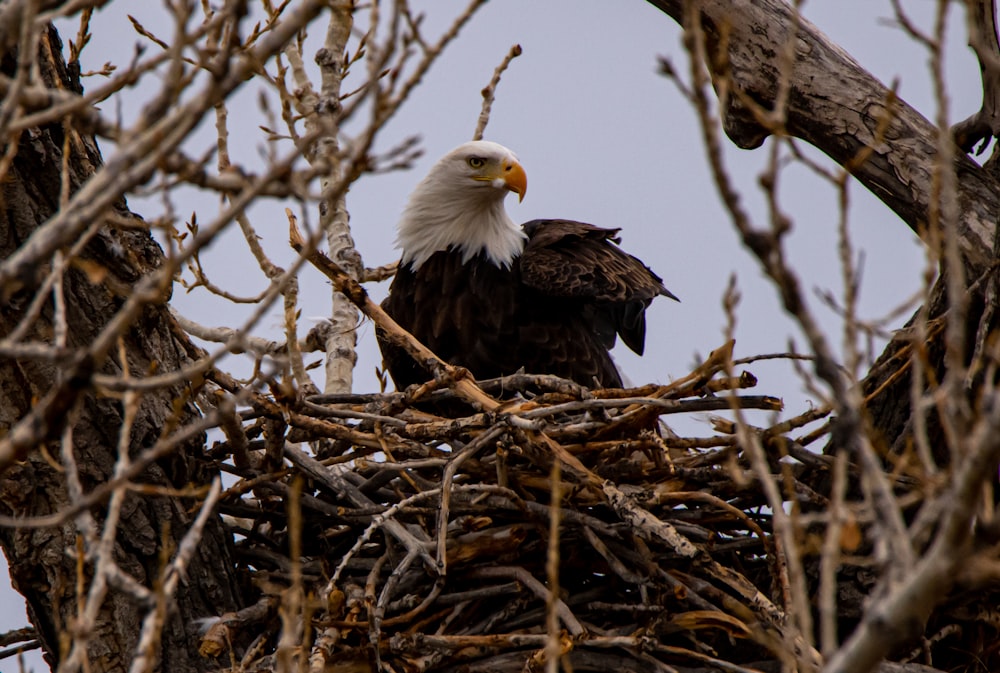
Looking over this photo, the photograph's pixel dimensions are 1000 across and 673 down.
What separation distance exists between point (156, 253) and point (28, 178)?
1.43ft

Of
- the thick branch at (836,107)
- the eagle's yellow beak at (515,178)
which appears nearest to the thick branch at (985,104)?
the thick branch at (836,107)

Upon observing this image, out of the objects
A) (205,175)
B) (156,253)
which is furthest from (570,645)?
(205,175)

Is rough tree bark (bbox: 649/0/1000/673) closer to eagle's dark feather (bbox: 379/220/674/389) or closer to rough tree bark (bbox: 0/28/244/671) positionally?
eagle's dark feather (bbox: 379/220/674/389)

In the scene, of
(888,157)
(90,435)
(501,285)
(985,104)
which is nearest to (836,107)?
(888,157)

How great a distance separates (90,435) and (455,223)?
2.48m

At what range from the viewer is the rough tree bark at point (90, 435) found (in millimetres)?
3020

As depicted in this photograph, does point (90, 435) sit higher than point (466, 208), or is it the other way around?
point (466, 208)

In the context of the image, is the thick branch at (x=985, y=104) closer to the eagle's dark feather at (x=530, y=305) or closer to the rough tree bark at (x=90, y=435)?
the eagle's dark feather at (x=530, y=305)

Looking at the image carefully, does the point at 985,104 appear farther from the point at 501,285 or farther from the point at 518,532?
the point at 501,285

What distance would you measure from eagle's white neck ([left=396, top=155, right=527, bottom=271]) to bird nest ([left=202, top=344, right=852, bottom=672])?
142 centimetres

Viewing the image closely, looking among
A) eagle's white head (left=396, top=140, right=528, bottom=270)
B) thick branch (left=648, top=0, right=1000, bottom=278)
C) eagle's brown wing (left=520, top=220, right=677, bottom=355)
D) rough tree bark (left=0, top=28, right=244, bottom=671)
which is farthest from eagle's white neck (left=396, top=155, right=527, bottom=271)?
rough tree bark (left=0, top=28, right=244, bottom=671)

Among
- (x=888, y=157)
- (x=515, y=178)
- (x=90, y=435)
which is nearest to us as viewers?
(x=90, y=435)

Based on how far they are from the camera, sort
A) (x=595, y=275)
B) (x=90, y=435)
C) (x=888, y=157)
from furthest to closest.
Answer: (x=595, y=275) < (x=888, y=157) < (x=90, y=435)

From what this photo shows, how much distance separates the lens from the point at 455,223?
534 centimetres
